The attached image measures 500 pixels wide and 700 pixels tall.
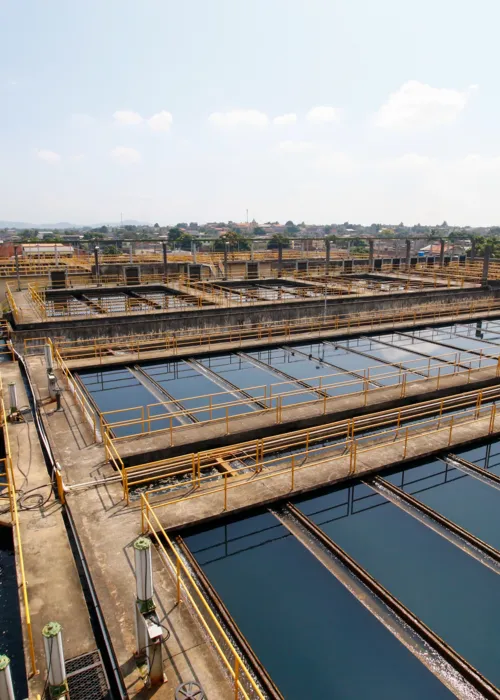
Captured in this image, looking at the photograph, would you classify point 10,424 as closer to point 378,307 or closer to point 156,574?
point 156,574

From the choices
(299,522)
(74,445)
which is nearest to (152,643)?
(299,522)

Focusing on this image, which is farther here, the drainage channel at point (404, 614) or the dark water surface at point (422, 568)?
the dark water surface at point (422, 568)

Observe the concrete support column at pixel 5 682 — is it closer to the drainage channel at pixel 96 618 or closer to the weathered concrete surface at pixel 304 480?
the drainage channel at pixel 96 618

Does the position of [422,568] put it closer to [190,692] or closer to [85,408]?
[190,692]

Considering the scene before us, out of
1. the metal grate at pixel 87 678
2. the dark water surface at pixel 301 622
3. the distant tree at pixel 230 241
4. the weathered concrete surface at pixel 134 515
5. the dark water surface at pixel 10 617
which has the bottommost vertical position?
the dark water surface at pixel 10 617

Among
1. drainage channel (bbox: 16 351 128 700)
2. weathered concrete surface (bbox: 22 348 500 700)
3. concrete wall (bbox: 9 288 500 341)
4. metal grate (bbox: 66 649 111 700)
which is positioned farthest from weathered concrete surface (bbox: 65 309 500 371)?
metal grate (bbox: 66 649 111 700)

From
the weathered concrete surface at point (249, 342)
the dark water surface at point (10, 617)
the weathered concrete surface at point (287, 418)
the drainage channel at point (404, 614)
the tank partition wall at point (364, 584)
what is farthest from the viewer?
the weathered concrete surface at point (249, 342)

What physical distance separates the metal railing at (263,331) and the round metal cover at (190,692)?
1528cm

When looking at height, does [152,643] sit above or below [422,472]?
above

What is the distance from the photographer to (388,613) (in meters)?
7.72

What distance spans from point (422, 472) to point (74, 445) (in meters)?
8.32

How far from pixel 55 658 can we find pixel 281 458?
6393mm

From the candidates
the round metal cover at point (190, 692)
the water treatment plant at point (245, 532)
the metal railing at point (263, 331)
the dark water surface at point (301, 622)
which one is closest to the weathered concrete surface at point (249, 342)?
the metal railing at point (263, 331)

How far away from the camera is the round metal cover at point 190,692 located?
18.4 ft
